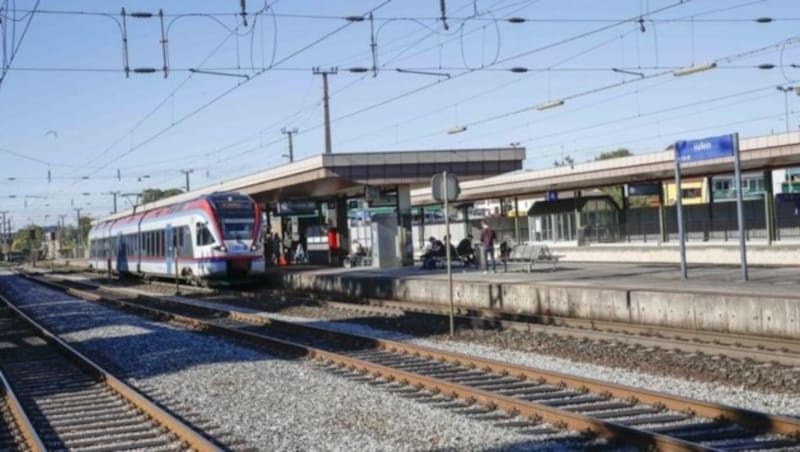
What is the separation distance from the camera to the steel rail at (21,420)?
9.08 metres

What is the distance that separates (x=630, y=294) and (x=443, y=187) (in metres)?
4.21

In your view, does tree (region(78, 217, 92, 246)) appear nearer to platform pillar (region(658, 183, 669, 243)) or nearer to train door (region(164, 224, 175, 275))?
train door (region(164, 224, 175, 275))

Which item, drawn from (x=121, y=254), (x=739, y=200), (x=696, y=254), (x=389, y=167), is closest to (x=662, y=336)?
(x=739, y=200)

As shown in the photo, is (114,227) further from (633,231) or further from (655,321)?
(655,321)

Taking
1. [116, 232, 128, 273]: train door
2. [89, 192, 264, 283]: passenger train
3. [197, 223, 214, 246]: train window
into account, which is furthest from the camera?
[116, 232, 128, 273]: train door

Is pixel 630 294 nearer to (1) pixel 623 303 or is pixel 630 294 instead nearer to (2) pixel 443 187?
(1) pixel 623 303

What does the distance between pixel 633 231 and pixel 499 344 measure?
1218 inches

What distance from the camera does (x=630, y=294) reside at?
1795cm

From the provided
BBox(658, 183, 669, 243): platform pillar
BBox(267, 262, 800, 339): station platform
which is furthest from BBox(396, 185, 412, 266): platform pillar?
BBox(658, 183, 669, 243): platform pillar

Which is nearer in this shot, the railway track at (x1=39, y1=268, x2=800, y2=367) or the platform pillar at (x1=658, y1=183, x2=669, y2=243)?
the railway track at (x1=39, y1=268, x2=800, y2=367)

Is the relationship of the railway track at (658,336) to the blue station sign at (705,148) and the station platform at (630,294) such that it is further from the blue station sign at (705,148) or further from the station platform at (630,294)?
the blue station sign at (705,148)

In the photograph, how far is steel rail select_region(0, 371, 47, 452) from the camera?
9078 mm

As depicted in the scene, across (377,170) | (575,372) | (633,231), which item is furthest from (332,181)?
(575,372)

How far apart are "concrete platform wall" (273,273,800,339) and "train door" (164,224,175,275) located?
11.4 meters
